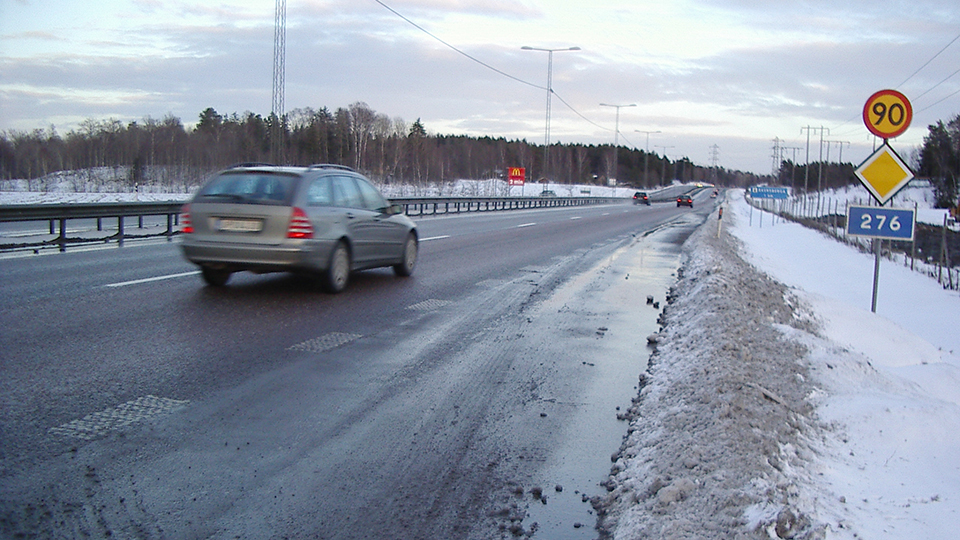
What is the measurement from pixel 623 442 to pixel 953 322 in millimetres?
10916

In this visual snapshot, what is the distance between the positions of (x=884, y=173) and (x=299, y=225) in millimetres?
7875

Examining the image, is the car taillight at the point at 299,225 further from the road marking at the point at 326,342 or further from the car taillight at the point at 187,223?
the road marking at the point at 326,342

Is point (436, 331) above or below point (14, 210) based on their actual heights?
below

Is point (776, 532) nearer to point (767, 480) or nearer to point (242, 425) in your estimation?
point (767, 480)

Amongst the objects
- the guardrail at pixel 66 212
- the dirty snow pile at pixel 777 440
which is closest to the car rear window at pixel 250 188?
the dirty snow pile at pixel 777 440

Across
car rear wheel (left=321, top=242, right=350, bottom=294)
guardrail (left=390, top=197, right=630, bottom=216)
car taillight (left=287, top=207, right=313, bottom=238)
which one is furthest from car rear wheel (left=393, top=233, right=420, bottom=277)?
guardrail (left=390, top=197, right=630, bottom=216)

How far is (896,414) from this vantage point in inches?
193

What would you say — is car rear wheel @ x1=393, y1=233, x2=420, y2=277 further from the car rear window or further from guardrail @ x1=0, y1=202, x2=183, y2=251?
guardrail @ x1=0, y1=202, x2=183, y2=251

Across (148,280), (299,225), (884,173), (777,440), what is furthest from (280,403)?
(884,173)

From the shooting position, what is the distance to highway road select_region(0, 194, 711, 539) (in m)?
3.48

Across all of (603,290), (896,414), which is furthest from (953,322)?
(896,414)

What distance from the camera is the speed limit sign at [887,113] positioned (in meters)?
9.81

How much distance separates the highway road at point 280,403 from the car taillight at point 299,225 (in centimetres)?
80

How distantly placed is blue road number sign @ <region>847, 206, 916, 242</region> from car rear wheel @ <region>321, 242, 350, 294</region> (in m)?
6.74
